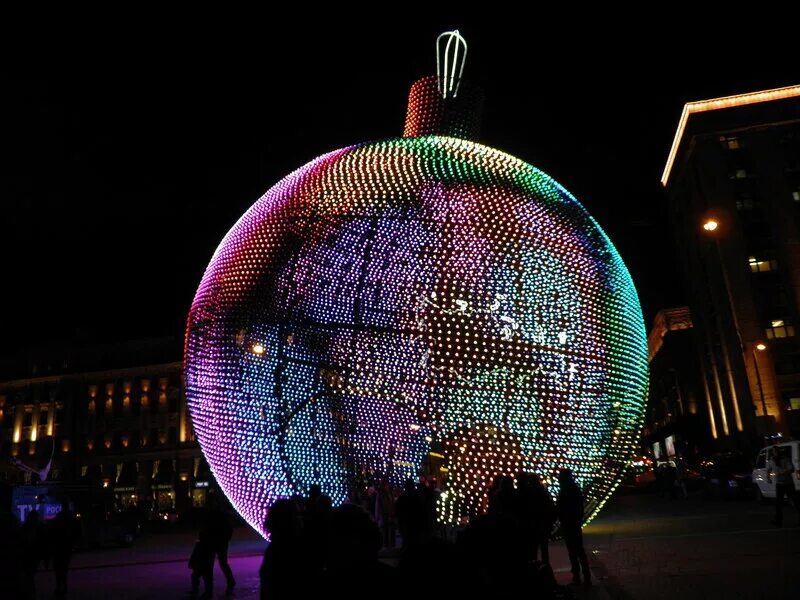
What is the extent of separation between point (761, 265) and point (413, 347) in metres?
42.7

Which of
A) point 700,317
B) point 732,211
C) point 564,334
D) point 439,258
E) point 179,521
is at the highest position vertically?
point 732,211

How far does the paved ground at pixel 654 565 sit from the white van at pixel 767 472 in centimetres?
123

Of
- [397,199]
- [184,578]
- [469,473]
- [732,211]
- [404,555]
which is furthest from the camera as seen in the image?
[732,211]

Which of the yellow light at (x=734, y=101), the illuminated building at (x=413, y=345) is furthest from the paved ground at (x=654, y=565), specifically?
the yellow light at (x=734, y=101)

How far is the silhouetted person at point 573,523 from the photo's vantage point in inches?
270

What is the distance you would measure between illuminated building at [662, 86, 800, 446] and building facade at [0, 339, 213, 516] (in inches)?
1473

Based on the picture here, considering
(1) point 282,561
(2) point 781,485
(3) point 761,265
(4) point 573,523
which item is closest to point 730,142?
(3) point 761,265

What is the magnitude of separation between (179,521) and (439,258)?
30.5 metres

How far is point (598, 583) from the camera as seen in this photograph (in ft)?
A: 22.5

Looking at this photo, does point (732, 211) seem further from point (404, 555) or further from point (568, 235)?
point (404, 555)

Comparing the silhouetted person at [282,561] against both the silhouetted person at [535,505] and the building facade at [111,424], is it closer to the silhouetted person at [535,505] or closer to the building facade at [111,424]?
the silhouetted person at [535,505]

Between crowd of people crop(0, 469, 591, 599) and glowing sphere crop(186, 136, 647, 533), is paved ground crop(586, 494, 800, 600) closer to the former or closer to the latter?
glowing sphere crop(186, 136, 647, 533)

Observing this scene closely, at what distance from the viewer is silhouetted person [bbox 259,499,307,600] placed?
3.16 m

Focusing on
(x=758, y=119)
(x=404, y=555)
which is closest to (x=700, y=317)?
(x=758, y=119)
